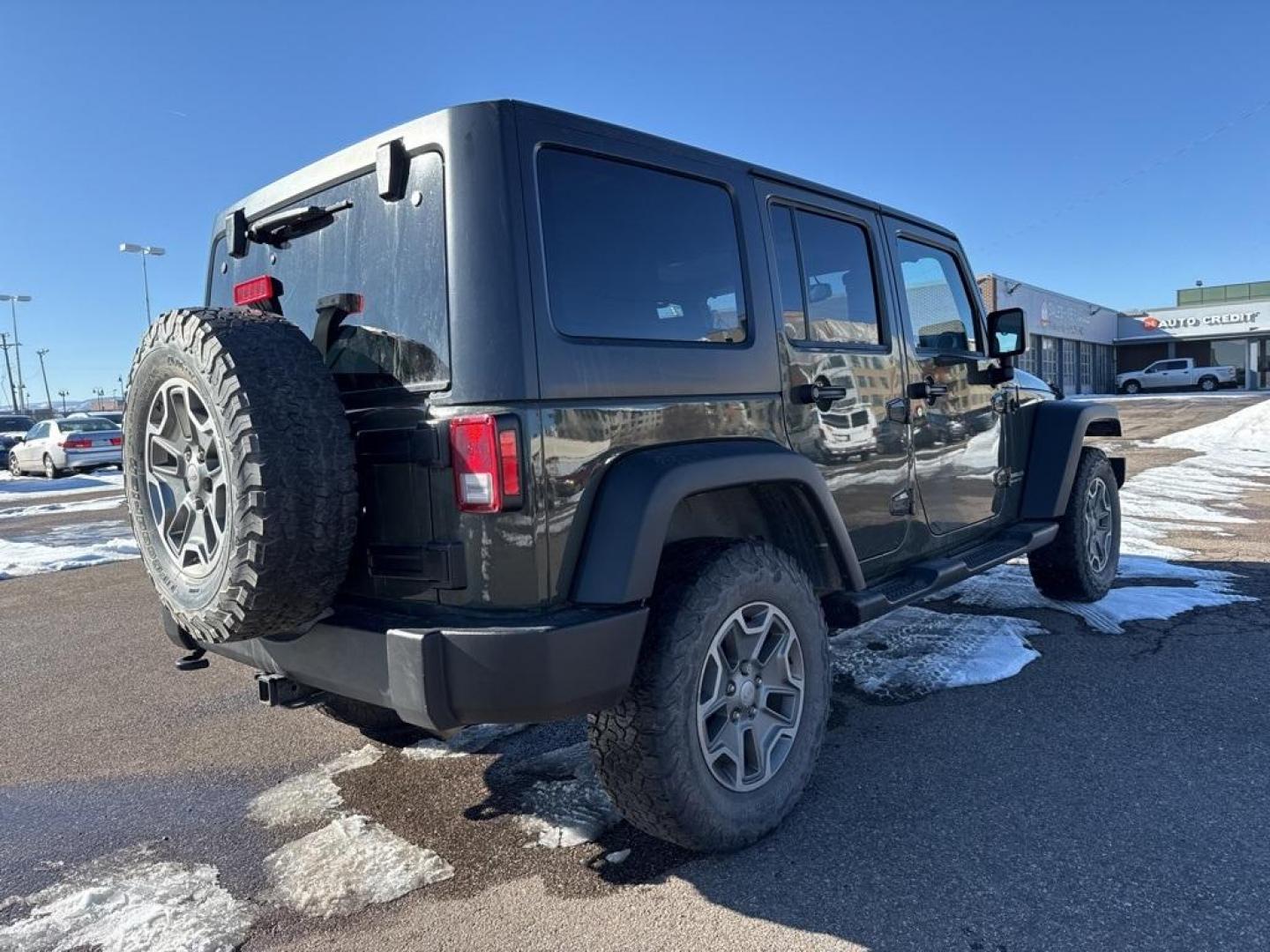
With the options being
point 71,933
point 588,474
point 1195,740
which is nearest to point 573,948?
point 588,474

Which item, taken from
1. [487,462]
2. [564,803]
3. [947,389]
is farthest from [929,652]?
[487,462]

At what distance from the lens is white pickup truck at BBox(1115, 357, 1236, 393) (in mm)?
40656

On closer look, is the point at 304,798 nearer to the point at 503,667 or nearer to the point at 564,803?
the point at 564,803

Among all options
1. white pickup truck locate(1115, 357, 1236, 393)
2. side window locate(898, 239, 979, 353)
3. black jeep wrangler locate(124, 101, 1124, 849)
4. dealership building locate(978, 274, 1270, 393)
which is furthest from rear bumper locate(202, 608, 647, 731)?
white pickup truck locate(1115, 357, 1236, 393)

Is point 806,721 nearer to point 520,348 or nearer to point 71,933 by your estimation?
point 520,348

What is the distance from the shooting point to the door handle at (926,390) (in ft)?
11.8

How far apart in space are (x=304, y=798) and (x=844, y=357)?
2.57 metres

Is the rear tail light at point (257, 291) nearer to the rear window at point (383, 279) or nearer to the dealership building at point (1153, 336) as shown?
the rear window at point (383, 279)

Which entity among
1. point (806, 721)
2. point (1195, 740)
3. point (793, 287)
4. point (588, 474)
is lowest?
point (1195, 740)

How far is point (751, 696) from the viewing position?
261 centimetres

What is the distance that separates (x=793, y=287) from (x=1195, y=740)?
2285 mm

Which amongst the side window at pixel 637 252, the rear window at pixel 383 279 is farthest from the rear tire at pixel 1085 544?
the rear window at pixel 383 279

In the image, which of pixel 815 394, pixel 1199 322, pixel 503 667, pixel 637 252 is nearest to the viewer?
pixel 503 667

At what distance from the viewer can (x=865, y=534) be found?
3.33 meters
